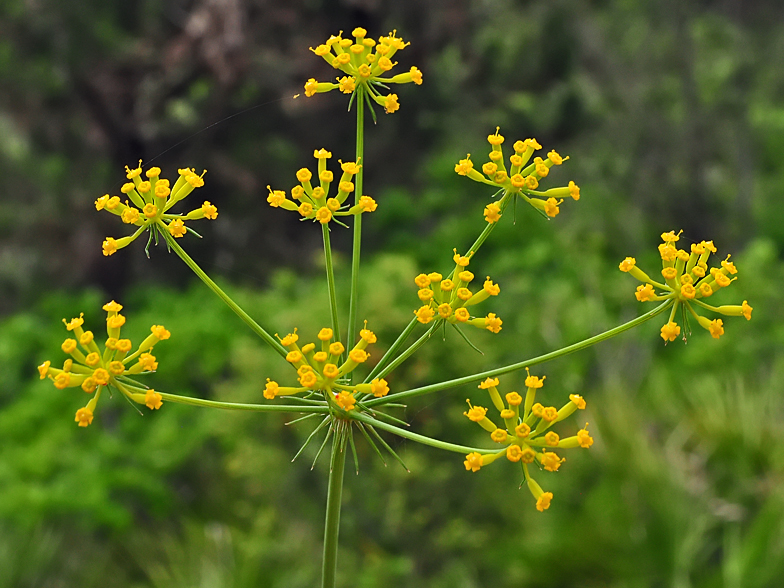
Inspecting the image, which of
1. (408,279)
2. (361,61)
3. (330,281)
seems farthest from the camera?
(408,279)

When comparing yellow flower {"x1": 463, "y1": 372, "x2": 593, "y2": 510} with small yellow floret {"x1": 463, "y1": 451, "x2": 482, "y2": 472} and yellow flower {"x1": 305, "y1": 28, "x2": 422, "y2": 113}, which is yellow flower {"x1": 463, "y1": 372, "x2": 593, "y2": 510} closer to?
small yellow floret {"x1": 463, "y1": 451, "x2": 482, "y2": 472}

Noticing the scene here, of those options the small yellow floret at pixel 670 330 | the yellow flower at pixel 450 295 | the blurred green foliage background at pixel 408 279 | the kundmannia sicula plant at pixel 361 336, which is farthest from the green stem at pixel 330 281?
the blurred green foliage background at pixel 408 279

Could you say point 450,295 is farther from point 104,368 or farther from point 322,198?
point 104,368

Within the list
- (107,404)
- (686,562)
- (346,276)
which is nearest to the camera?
(686,562)

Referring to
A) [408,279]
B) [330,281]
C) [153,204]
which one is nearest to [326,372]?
[330,281]

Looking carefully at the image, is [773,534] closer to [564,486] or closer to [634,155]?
[564,486]

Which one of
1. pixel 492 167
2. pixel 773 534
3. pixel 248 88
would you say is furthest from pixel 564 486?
pixel 248 88
